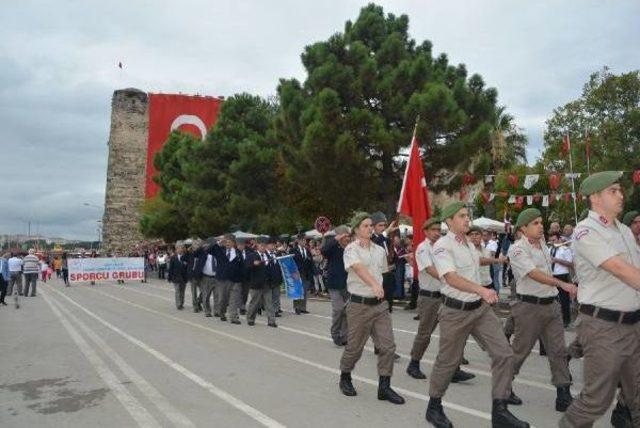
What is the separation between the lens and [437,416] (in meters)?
5.34

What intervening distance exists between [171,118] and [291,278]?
44.3 metres

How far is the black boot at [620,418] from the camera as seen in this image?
17.7ft

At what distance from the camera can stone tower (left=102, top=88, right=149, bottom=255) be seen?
6419 cm

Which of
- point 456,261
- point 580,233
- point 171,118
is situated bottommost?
point 456,261

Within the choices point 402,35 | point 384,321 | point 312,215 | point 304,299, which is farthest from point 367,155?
point 384,321

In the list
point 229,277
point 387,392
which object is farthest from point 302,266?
point 387,392

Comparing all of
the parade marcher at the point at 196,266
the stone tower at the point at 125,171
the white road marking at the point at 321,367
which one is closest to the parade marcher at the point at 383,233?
the white road marking at the point at 321,367

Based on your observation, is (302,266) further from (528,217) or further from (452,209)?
(452,209)

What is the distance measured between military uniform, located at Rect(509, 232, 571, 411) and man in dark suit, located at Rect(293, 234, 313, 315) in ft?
32.2

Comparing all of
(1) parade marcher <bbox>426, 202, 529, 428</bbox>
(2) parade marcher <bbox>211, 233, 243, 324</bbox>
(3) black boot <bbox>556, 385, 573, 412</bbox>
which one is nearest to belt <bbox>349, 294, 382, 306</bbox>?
(1) parade marcher <bbox>426, 202, 529, 428</bbox>

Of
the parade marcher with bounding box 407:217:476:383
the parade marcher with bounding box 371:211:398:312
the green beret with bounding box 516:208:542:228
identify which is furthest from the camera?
the parade marcher with bounding box 371:211:398:312

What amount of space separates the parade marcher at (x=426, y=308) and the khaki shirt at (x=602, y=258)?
8.29ft

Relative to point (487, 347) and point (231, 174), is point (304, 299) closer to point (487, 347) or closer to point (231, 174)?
point (487, 347)

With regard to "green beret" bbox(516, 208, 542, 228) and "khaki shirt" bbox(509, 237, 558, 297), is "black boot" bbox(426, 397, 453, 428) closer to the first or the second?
"khaki shirt" bbox(509, 237, 558, 297)
